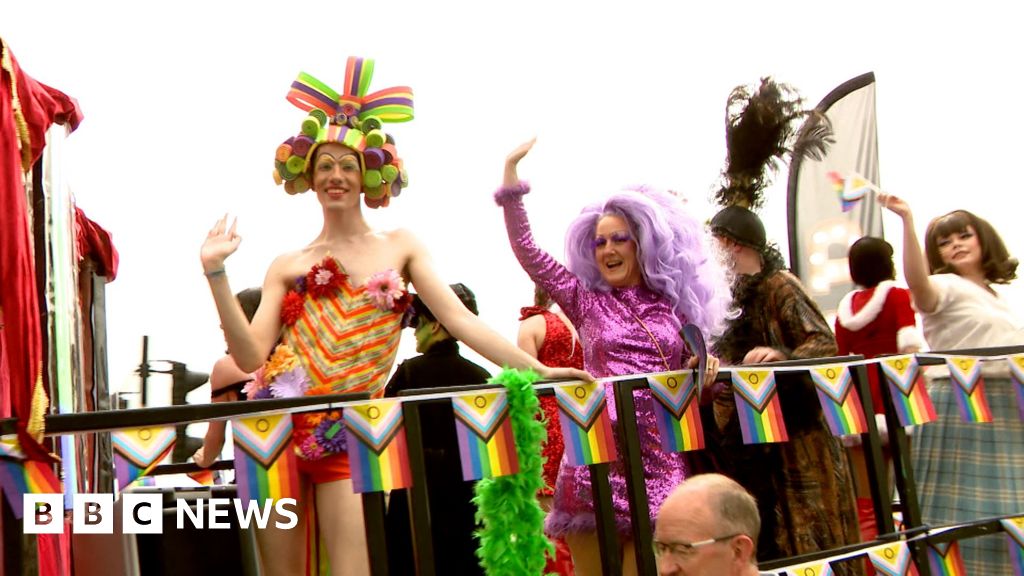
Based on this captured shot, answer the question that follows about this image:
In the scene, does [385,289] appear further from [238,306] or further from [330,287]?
[238,306]

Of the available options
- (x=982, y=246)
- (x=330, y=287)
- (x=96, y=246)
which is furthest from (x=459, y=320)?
(x=96, y=246)

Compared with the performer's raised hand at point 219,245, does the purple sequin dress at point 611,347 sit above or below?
below

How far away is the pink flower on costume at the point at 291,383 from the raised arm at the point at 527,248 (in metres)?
0.69

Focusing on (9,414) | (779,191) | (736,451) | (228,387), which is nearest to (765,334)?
(736,451)

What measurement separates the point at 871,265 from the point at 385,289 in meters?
2.31

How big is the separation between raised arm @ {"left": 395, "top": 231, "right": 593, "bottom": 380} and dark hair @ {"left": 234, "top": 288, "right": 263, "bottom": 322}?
1062 millimetres

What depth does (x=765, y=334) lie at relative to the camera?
3652 mm

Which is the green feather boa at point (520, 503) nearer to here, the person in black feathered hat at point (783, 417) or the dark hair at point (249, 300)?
the person in black feathered hat at point (783, 417)

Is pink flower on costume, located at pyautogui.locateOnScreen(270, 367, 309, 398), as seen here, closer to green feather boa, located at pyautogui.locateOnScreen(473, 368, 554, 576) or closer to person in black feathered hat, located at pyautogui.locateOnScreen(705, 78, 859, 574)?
green feather boa, located at pyautogui.locateOnScreen(473, 368, 554, 576)

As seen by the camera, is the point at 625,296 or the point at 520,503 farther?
the point at 625,296

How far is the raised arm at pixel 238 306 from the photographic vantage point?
253cm

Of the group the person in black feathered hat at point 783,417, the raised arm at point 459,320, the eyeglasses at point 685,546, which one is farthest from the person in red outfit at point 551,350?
the eyeglasses at point 685,546

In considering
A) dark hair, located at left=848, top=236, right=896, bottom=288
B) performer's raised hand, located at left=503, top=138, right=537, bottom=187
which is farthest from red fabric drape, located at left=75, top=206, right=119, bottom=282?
dark hair, located at left=848, top=236, right=896, bottom=288

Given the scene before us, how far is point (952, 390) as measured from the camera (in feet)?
12.2
